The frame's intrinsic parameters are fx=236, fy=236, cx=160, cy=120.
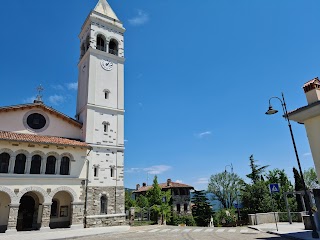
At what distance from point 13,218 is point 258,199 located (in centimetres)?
2728

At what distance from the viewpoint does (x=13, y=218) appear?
19156 millimetres

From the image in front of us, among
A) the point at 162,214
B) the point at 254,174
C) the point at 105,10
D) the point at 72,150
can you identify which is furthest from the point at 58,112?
the point at 254,174

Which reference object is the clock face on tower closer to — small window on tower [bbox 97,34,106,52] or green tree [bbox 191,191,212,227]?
small window on tower [bbox 97,34,106,52]

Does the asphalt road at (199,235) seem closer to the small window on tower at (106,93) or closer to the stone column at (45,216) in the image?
the stone column at (45,216)

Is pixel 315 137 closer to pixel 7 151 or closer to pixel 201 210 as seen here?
pixel 7 151

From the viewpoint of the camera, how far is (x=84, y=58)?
29.3 metres

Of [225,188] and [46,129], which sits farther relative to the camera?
[225,188]

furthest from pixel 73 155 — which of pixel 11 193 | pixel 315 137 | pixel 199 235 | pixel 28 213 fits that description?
pixel 315 137

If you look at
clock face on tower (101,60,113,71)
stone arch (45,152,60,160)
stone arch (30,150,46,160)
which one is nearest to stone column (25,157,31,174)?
stone arch (30,150,46,160)

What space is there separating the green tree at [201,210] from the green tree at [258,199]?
37.6 feet

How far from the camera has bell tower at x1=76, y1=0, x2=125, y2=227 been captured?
78.7 ft

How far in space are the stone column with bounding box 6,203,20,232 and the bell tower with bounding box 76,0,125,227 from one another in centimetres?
595

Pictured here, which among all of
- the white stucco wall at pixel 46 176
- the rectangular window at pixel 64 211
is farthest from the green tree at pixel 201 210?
the white stucco wall at pixel 46 176

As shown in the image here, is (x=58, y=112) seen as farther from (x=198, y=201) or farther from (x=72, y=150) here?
(x=198, y=201)
